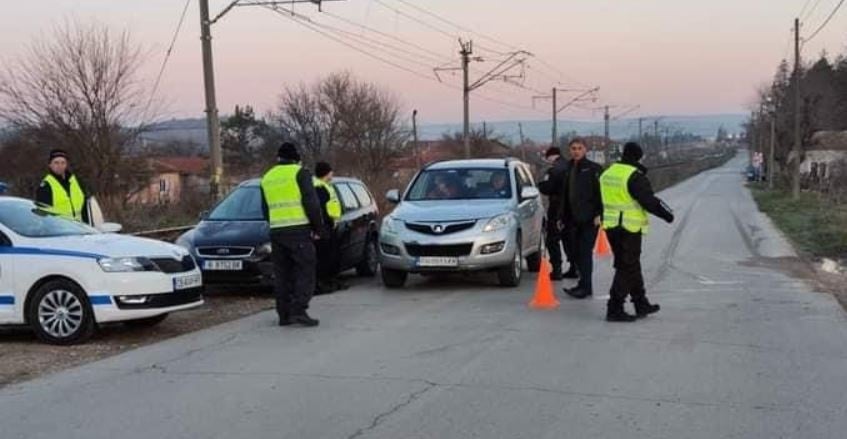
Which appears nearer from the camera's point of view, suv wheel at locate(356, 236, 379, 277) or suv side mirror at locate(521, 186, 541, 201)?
suv side mirror at locate(521, 186, 541, 201)

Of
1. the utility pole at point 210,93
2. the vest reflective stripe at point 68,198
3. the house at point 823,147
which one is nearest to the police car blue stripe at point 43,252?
the vest reflective stripe at point 68,198

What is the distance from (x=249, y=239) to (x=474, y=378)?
225 inches

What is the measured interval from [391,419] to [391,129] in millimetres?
66908

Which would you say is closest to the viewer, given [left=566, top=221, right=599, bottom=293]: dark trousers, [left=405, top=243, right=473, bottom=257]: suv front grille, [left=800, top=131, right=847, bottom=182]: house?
[left=566, top=221, right=599, bottom=293]: dark trousers

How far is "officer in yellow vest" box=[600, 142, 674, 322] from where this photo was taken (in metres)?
9.44

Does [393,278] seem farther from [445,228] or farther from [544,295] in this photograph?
[544,295]

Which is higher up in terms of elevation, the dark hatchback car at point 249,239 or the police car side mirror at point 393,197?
the police car side mirror at point 393,197

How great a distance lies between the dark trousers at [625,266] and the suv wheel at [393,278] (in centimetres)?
396

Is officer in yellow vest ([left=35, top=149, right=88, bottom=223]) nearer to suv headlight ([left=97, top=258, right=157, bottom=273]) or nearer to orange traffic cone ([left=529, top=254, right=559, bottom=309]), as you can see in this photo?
suv headlight ([left=97, top=258, right=157, bottom=273])

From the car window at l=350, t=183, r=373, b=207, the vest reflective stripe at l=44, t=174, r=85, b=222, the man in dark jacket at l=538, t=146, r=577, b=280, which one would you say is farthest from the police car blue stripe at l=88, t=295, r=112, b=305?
the car window at l=350, t=183, r=373, b=207

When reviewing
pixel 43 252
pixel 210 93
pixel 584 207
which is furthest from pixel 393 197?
pixel 210 93

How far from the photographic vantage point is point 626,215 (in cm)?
949

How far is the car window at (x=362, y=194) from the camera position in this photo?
50.3 feet

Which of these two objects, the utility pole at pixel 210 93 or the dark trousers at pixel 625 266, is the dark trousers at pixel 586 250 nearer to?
the dark trousers at pixel 625 266
